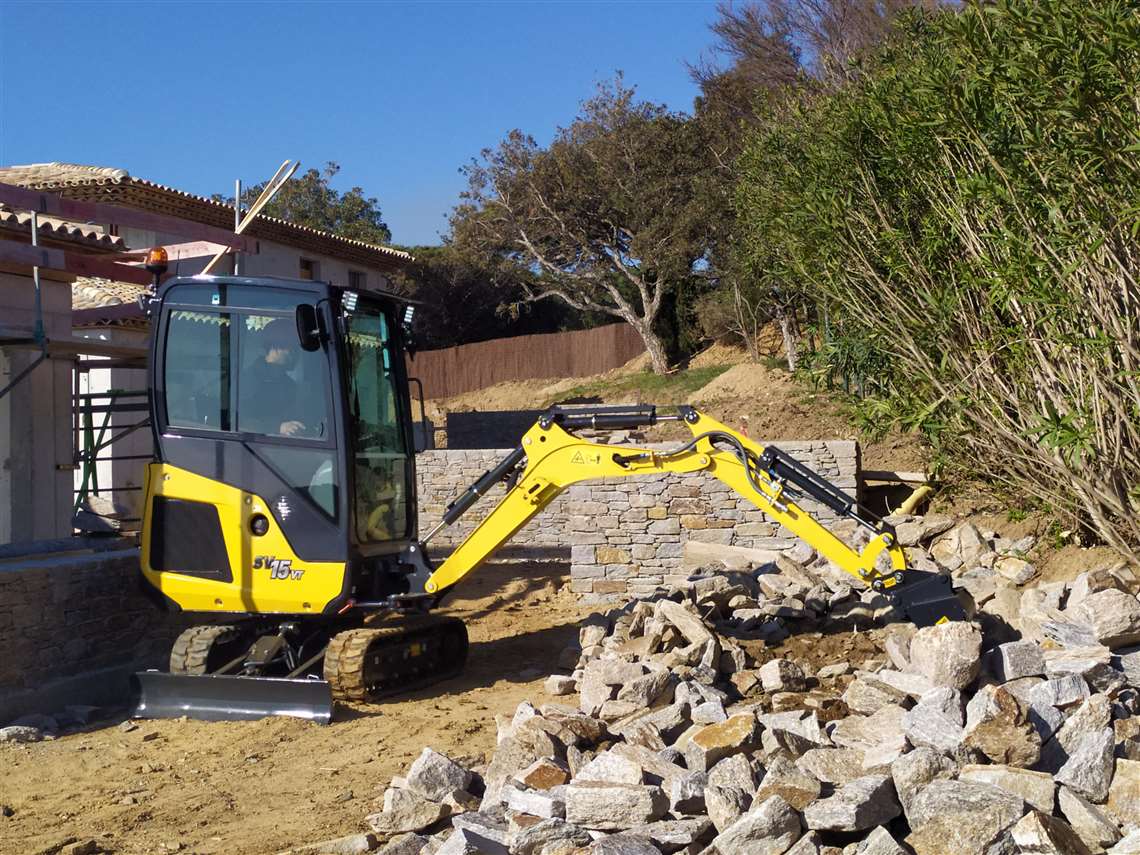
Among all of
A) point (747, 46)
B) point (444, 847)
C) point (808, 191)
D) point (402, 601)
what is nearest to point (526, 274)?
point (747, 46)

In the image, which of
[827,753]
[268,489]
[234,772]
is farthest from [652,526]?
[827,753]

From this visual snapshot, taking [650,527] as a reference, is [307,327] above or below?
above

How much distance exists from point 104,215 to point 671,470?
545cm

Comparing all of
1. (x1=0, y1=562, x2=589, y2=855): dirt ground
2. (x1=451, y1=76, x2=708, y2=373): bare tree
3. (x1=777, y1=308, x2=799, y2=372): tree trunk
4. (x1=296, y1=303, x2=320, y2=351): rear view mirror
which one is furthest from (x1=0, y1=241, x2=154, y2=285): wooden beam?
(x1=451, y1=76, x2=708, y2=373): bare tree

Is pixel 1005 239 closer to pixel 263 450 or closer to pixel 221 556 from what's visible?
→ pixel 263 450

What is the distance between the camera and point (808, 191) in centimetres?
1245

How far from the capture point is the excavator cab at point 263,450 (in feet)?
27.1

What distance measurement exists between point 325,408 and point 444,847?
3.97m

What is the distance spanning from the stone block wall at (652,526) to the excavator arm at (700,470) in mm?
4209

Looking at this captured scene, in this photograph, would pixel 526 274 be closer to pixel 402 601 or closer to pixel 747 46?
pixel 747 46

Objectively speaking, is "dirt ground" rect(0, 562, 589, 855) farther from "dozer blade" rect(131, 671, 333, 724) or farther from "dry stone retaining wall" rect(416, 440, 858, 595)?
"dry stone retaining wall" rect(416, 440, 858, 595)

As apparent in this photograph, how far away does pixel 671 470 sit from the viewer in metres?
8.42

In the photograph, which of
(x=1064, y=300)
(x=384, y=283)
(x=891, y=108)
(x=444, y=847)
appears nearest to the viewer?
(x=444, y=847)

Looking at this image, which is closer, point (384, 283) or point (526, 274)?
point (384, 283)
